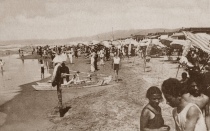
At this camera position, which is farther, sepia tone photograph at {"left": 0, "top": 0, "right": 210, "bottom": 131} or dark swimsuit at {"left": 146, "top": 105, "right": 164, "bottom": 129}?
sepia tone photograph at {"left": 0, "top": 0, "right": 210, "bottom": 131}

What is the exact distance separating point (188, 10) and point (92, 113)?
17.6ft

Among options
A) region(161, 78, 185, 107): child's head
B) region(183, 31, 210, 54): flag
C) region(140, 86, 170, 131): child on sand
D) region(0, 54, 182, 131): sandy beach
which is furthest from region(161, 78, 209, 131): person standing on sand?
region(0, 54, 182, 131): sandy beach

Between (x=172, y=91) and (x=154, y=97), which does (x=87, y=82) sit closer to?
(x=172, y=91)

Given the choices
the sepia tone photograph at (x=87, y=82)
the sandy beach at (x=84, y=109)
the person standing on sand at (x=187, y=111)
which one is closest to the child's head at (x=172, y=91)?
the person standing on sand at (x=187, y=111)

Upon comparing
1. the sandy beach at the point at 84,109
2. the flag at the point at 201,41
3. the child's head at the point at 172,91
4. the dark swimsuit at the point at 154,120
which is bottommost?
the sandy beach at the point at 84,109

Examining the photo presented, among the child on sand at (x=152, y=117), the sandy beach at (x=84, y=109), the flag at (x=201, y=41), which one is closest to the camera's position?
the child on sand at (x=152, y=117)

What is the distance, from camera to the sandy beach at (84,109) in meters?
7.59

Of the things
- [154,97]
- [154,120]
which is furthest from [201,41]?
[154,120]

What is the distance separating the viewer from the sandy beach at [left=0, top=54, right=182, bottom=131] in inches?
299

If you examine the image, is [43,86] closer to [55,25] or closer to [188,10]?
[55,25]

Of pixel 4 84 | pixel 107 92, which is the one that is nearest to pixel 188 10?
pixel 107 92

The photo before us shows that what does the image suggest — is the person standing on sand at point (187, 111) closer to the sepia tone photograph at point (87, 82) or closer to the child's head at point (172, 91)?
the child's head at point (172, 91)

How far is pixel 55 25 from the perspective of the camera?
11234 mm

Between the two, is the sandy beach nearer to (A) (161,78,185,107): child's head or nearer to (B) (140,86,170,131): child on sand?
(A) (161,78,185,107): child's head
